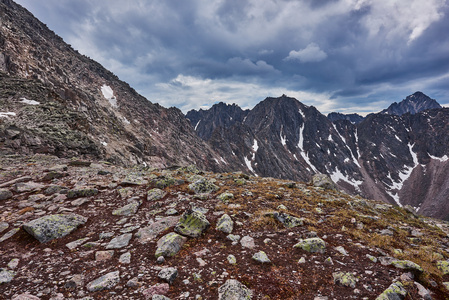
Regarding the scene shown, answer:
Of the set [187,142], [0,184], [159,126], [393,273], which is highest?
[159,126]

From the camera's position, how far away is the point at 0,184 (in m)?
13.2

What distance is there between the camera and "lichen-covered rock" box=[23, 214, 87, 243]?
7.72 meters

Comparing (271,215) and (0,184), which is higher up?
(0,184)

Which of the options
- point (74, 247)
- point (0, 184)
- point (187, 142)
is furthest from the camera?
point (187, 142)

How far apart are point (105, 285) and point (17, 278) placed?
2.81m

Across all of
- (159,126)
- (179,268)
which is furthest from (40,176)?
(159,126)

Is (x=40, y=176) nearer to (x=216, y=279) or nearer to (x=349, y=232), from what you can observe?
(x=216, y=279)

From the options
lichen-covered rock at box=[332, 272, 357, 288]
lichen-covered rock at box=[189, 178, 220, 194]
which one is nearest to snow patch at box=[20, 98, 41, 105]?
lichen-covered rock at box=[189, 178, 220, 194]

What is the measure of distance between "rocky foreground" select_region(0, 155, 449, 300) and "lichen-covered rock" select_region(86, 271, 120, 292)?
30 millimetres

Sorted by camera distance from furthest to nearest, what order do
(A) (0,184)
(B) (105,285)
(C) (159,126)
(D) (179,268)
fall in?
(C) (159,126) → (A) (0,184) → (D) (179,268) → (B) (105,285)

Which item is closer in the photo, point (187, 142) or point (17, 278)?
point (17, 278)

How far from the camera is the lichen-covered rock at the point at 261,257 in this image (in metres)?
6.58

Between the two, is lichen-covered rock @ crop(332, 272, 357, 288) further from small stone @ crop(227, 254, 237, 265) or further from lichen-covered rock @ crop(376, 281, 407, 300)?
small stone @ crop(227, 254, 237, 265)

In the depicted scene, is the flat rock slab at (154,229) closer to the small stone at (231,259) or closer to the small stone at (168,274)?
the small stone at (168,274)
